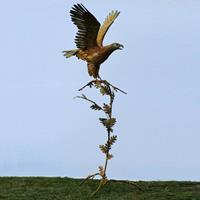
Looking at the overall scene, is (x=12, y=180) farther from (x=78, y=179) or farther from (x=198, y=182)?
(x=198, y=182)

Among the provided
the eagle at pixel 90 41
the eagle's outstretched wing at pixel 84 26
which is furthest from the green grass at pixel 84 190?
the eagle's outstretched wing at pixel 84 26

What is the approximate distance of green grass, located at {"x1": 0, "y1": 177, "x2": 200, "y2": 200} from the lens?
34.0ft

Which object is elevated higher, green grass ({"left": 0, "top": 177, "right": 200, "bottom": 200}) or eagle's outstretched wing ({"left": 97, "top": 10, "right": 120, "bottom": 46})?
eagle's outstretched wing ({"left": 97, "top": 10, "right": 120, "bottom": 46})

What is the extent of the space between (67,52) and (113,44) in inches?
28.7

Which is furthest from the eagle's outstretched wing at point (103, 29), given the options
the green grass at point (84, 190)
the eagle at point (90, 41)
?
the green grass at point (84, 190)

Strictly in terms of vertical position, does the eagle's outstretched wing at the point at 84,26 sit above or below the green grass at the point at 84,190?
above

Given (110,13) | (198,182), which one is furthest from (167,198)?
(110,13)

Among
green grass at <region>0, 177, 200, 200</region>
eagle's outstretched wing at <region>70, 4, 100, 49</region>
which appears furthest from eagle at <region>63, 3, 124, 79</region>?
green grass at <region>0, 177, 200, 200</region>

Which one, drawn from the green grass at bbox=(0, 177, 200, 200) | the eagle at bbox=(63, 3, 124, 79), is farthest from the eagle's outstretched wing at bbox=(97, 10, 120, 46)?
the green grass at bbox=(0, 177, 200, 200)

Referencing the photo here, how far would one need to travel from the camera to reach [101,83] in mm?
10430

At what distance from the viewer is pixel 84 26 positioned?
10.3 meters

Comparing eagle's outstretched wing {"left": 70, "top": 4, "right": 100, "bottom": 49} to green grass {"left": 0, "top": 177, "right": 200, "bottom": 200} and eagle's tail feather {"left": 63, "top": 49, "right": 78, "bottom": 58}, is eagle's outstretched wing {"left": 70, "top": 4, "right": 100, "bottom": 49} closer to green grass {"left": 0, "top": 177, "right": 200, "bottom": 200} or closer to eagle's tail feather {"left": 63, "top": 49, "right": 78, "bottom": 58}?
eagle's tail feather {"left": 63, "top": 49, "right": 78, "bottom": 58}

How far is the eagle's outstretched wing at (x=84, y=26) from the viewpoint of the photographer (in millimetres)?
10234

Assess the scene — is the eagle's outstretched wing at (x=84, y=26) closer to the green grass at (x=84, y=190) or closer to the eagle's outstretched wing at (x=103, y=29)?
the eagle's outstretched wing at (x=103, y=29)
